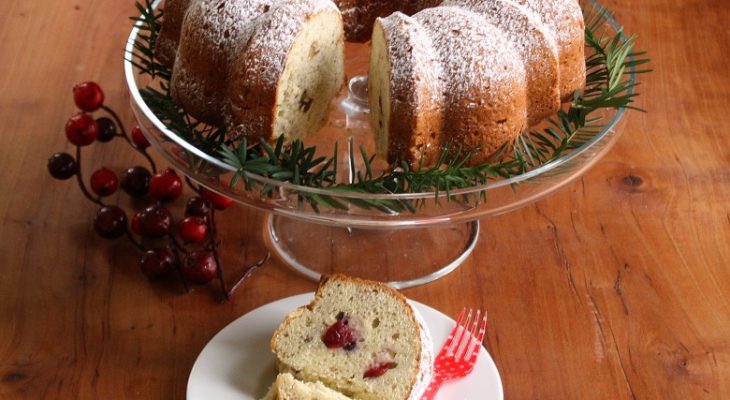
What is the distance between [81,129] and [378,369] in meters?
0.57

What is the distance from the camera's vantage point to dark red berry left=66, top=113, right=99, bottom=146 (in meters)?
1.38

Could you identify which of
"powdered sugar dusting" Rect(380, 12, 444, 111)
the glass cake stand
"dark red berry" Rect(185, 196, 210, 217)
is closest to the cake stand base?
the glass cake stand

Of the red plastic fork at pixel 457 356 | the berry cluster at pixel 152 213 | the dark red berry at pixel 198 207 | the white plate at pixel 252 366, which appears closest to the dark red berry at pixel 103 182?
the berry cluster at pixel 152 213

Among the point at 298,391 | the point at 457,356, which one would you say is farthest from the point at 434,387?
the point at 298,391

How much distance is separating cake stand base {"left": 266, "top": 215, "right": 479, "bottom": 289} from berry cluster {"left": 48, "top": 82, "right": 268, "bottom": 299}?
7 centimetres

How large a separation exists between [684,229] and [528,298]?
303 mm

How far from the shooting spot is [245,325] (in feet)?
4.04

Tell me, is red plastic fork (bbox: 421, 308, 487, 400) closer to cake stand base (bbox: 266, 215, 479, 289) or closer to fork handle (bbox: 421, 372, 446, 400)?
fork handle (bbox: 421, 372, 446, 400)

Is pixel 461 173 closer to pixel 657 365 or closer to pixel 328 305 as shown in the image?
pixel 328 305

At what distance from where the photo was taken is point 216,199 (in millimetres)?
1417

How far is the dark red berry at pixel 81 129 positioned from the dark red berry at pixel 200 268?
0.78 feet

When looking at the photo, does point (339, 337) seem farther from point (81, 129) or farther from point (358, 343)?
point (81, 129)

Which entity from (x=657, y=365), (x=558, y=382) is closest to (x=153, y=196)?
(x=558, y=382)

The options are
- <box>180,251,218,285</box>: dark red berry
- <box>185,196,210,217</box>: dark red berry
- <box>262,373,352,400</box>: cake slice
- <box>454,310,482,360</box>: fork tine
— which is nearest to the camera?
<box>262,373,352,400</box>: cake slice
